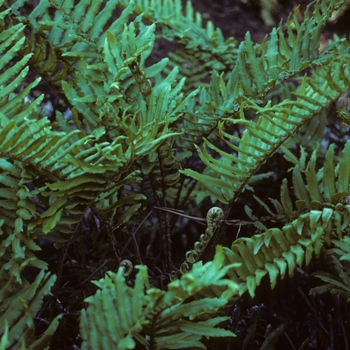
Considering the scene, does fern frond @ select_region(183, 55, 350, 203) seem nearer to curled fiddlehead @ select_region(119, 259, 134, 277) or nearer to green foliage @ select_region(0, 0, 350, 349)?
green foliage @ select_region(0, 0, 350, 349)

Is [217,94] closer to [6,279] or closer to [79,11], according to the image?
[79,11]

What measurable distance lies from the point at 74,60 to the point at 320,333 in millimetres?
1008

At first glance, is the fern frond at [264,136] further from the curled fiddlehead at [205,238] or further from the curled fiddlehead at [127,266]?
the curled fiddlehead at [127,266]

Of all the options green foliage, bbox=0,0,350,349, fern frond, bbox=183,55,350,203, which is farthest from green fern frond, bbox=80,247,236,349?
fern frond, bbox=183,55,350,203

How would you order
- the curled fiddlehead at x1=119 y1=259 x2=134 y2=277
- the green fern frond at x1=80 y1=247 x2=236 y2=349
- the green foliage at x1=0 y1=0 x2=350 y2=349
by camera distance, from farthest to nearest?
the curled fiddlehead at x1=119 y1=259 x2=134 y2=277 < the green foliage at x1=0 y1=0 x2=350 y2=349 < the green fern frond at x1=80 y1=247 x2=236 y2=349

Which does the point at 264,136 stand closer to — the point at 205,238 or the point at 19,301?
the point at 205,238

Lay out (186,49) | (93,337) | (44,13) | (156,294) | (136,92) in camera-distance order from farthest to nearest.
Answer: (186,49) < (44,13) < (136,92) < (93,337) < (156,294)

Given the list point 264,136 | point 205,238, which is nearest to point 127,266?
point 205,238

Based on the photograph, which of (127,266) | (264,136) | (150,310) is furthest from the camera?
(264,136)

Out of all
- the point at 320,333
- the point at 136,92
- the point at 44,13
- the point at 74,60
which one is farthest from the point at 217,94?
the point at 320,333

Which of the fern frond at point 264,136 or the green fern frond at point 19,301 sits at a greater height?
the fern frond at point 264,136

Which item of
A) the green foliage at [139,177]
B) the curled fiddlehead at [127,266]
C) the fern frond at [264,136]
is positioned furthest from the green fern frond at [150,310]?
the fern frond at [264,136]

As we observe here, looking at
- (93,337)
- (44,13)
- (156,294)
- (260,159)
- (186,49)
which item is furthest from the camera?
(186,49)

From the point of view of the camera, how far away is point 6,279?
943 mm
